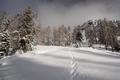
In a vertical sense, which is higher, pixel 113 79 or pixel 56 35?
pixel 56 35

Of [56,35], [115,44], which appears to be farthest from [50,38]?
[115,44]

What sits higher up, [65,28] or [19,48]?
[65,28]

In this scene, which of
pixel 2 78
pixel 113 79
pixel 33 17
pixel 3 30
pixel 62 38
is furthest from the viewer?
pixel 62 38

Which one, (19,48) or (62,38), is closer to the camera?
(19,48)

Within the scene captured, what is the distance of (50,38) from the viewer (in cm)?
13112

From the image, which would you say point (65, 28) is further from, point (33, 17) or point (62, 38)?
point (33, 17)

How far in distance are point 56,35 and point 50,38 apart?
38.6 ft

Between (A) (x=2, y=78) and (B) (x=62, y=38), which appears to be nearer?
(A) (x=2, y=78)

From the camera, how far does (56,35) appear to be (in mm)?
120500

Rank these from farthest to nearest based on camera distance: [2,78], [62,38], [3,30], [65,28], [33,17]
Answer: [65,28] → [62,38] → [33,17] → [3,30] → [2,78]

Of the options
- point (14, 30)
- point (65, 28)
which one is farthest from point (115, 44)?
point (65, 28)

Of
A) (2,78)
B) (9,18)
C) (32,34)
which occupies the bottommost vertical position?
(2,78)

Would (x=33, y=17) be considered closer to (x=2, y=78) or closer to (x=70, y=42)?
(x=2, y=78)

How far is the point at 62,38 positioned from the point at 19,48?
7505cm
